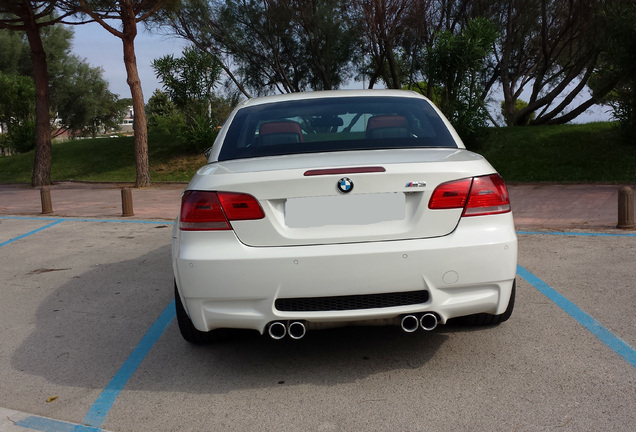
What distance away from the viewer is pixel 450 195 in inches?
131

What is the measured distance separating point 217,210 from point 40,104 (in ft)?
59.9

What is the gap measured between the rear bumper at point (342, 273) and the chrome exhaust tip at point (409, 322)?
0.17 ft

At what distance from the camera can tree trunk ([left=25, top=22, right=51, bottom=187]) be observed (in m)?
19.2

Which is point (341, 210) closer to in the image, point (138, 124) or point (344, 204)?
point (344, 204)

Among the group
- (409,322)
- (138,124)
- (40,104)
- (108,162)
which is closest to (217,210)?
(409,322)

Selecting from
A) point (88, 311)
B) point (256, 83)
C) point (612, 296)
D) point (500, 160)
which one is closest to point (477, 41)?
point (500, 160)

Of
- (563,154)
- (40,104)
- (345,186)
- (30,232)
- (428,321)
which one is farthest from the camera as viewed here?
(40,104)

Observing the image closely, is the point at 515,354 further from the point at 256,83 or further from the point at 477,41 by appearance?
the point at 256,83

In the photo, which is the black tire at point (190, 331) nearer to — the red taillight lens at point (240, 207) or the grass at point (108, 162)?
the red taillight lens at point (240, 207)

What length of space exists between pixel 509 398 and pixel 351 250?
1.10 meters

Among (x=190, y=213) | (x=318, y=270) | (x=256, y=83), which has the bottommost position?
(x=318, y=270)

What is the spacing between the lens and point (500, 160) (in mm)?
16812

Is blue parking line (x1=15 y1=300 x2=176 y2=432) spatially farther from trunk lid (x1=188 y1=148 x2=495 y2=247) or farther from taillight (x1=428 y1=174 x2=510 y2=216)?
taillight (x1=428 y1=174 x2=510 y2=216)

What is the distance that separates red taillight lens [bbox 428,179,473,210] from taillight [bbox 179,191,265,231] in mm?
910
